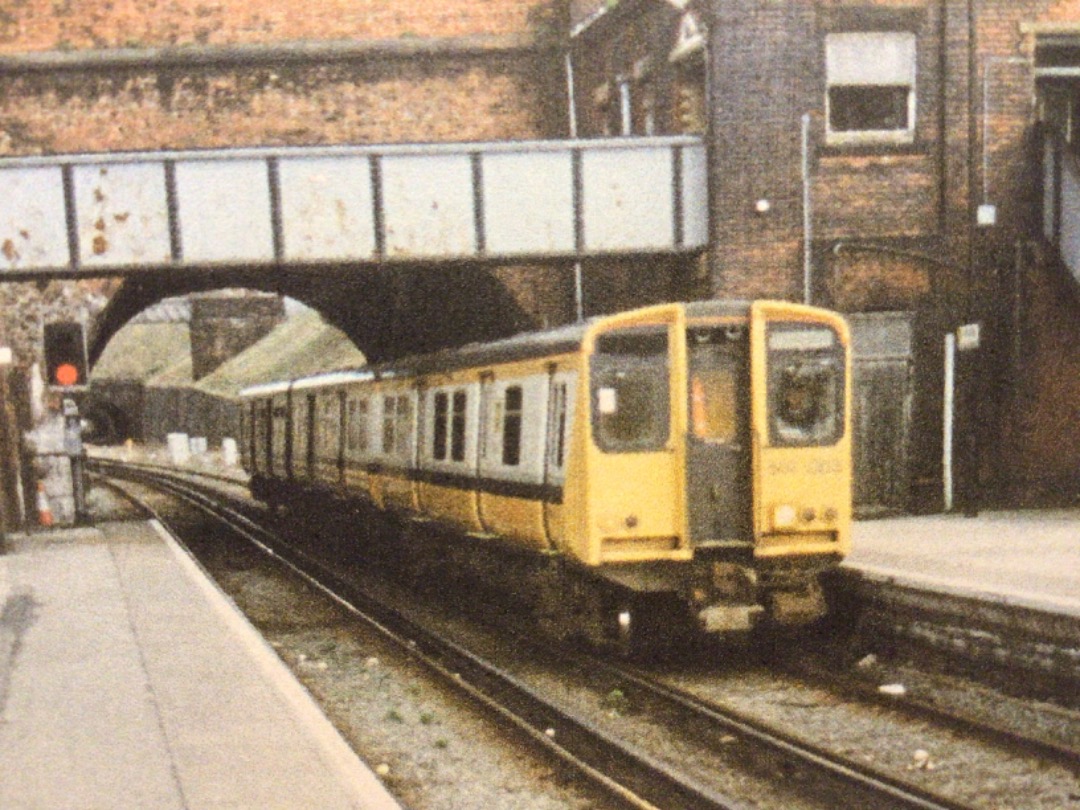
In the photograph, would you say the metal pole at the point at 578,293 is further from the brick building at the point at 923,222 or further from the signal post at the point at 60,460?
the signal post at the point at 60,460

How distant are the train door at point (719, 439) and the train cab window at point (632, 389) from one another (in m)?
0.23

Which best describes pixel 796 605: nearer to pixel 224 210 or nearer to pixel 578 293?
pixel 224 210

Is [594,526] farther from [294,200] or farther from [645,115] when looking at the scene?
[645,115]

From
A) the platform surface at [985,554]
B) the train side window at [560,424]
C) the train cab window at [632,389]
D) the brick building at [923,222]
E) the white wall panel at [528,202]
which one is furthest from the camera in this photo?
A: the white wall panel at [528,202]

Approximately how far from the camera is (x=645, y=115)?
22094 millimetres

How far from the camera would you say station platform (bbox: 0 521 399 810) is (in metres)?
6.98

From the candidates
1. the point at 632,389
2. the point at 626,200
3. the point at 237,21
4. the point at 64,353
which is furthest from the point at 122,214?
the point at 632,389

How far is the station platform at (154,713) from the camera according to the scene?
22.9 feet

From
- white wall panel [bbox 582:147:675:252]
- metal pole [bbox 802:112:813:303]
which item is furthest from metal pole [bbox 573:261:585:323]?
metal pole [bbox 802:112:813:303]

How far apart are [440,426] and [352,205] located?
224 inches

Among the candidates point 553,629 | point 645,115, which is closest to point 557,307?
point 645,115

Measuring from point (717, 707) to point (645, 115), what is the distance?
13.7 metres

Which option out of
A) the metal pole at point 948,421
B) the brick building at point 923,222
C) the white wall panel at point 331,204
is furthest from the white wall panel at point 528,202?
the metal pole at point 948,421

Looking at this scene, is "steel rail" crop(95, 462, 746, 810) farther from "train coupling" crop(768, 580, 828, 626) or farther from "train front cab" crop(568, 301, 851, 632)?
"train coupling" crop(768, 580, 828, 626)
